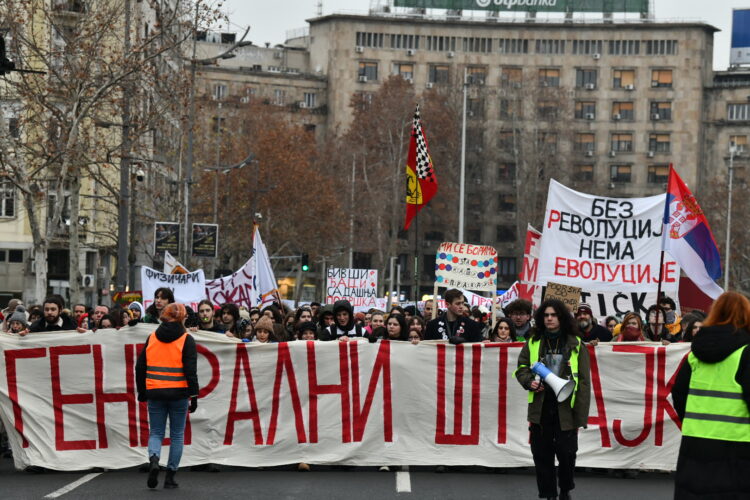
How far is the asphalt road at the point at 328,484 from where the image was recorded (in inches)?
472

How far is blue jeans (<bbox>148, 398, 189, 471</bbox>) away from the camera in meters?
12.2

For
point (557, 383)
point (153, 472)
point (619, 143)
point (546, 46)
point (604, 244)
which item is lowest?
point (153, 472)

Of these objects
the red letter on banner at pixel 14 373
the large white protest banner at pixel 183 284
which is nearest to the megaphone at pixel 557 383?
the red letter on banner at pixel 14 373

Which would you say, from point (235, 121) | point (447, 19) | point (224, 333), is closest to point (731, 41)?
point (447, 19)

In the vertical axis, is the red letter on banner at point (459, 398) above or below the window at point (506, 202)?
below

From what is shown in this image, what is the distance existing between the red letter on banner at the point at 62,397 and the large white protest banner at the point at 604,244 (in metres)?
6.75

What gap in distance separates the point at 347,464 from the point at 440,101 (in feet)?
266

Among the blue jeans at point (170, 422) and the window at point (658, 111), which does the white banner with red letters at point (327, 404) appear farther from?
the window at point (658, 111)

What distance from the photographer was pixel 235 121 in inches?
3369

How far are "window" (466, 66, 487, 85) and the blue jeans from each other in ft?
284

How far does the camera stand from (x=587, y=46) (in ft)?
335

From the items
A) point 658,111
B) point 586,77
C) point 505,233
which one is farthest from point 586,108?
point 505,233

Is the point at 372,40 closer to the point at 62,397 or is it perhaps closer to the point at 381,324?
the point at 381,324

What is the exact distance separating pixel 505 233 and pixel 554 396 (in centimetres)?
9022
